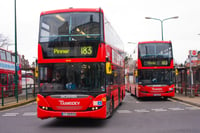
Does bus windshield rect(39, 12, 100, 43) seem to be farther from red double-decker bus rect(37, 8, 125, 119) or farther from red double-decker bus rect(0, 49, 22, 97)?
red double-decker bus rect(0, 49, 22, 97)

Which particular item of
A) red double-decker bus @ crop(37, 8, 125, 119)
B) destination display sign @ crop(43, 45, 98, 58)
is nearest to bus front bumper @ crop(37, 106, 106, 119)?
red double-decker bus @ crop(37, 8, 125, 119)

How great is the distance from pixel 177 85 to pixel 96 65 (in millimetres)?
22602

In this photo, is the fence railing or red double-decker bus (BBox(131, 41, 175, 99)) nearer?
Answer: the fence railing

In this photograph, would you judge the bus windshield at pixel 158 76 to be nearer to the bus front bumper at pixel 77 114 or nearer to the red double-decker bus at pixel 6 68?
the red double-decker bus at pixel 6 68

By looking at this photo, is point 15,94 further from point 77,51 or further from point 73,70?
point 77,51

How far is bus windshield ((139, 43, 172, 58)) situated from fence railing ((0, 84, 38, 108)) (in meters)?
8.10

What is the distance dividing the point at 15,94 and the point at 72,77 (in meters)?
12.3

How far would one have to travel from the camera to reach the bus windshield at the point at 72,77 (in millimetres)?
11031

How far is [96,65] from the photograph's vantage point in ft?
36.7

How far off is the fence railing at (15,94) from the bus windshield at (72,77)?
5.41m

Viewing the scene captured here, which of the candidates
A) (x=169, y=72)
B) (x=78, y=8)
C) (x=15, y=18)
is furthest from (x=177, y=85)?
(x=78, y=8)

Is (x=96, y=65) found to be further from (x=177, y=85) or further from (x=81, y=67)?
(x=177, y=85)

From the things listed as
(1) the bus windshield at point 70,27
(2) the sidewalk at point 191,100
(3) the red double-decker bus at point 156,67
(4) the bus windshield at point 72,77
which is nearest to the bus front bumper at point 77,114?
(4) the bus windshield at point 72,77

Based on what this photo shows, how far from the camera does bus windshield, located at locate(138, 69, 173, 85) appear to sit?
22.8 m
